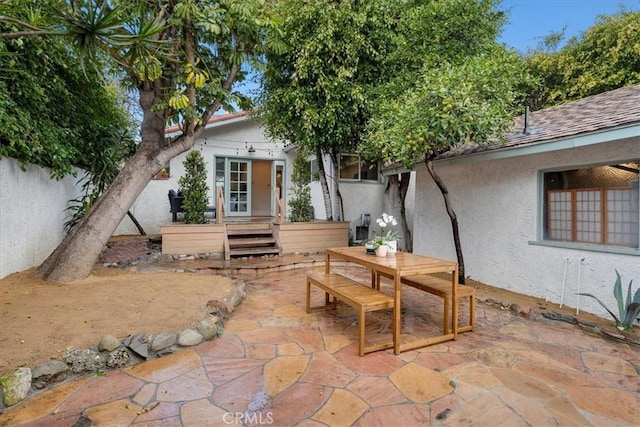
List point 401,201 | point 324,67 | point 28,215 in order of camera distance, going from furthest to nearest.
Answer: point 401,201 < point 324,67 < point 28,215

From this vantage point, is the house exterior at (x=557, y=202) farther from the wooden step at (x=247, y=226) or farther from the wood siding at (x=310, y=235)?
the wooden step at (x=247, y=226)

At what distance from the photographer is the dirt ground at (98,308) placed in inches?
121

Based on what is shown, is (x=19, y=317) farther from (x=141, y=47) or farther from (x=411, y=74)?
(x=411, y=74)

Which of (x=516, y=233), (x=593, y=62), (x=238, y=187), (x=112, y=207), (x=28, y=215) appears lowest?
(x=516, y=233)

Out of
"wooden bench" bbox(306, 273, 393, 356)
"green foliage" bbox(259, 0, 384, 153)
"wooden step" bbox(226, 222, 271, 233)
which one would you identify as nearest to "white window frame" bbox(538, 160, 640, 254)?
"wooden bench" bbox(306, 273, 393, 356)

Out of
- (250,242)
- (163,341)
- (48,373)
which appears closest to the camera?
(48,373)

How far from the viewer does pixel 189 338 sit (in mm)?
3455

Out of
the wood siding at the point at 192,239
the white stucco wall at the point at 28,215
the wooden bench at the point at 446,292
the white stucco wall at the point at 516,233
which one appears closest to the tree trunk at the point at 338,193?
the white stucco wall at the point at 516,233

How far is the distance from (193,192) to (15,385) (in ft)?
19.6

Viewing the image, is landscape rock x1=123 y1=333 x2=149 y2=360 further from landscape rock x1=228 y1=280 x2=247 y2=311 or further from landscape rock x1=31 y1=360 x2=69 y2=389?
landscape rock x1=228 y1=280 x2=247 y2=311

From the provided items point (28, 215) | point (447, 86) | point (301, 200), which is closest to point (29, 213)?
point (28, 215)

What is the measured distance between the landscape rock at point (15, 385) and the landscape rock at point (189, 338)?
1.17 m

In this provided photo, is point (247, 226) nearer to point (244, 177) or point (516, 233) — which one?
point (244, 177)

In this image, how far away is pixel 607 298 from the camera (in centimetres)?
438
